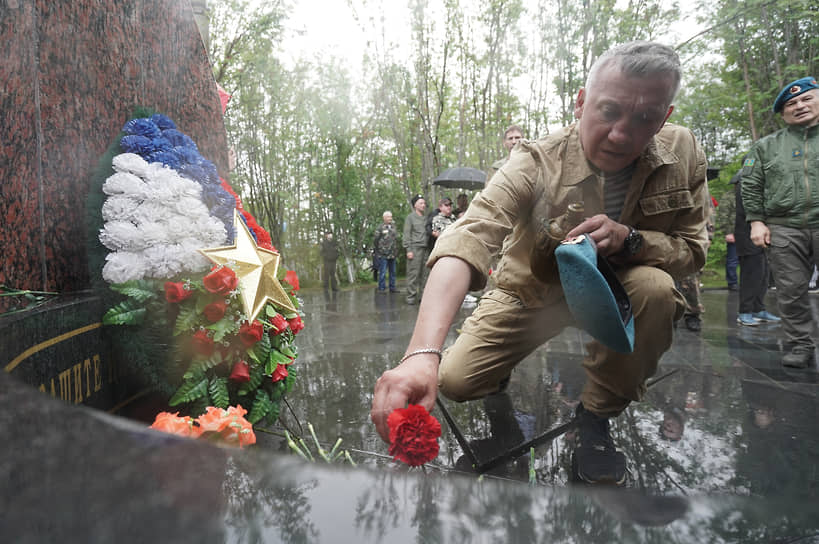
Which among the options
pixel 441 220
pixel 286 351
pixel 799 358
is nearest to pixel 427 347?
pixel 286 351

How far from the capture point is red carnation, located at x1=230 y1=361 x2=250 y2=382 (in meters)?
2.00

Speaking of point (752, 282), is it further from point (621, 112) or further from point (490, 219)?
point (490, 219)

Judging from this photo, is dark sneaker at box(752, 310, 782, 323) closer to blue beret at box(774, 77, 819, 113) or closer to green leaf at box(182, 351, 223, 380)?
blue beret at box(774, 77, 819, 113)

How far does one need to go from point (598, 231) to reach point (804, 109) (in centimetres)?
328

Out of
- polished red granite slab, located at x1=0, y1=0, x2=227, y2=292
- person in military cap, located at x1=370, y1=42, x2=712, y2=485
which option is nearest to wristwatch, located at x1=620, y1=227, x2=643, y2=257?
person in military cap, located at x1=370, y1=42, x2=712, y2=485

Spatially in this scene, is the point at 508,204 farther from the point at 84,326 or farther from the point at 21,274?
the point at 21,274

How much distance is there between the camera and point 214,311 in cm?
194

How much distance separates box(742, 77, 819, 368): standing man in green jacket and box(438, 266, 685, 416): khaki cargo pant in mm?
2552

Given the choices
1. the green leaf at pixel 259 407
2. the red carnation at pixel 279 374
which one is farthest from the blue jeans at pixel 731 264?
the green leaf at pixel 259 407

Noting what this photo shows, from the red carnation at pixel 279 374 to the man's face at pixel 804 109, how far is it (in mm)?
4261

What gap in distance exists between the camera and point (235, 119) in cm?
748

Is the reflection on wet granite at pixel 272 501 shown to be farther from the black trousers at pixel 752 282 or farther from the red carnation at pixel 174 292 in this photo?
the black trousers at pixel 752 282

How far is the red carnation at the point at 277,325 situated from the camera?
2.25 meters

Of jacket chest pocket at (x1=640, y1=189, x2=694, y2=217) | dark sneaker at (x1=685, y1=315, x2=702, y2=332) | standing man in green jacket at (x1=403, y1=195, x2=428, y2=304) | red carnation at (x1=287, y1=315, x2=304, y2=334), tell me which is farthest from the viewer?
standing man in green jacket at (x1=403, y1=195, x2=428, y2=304)
